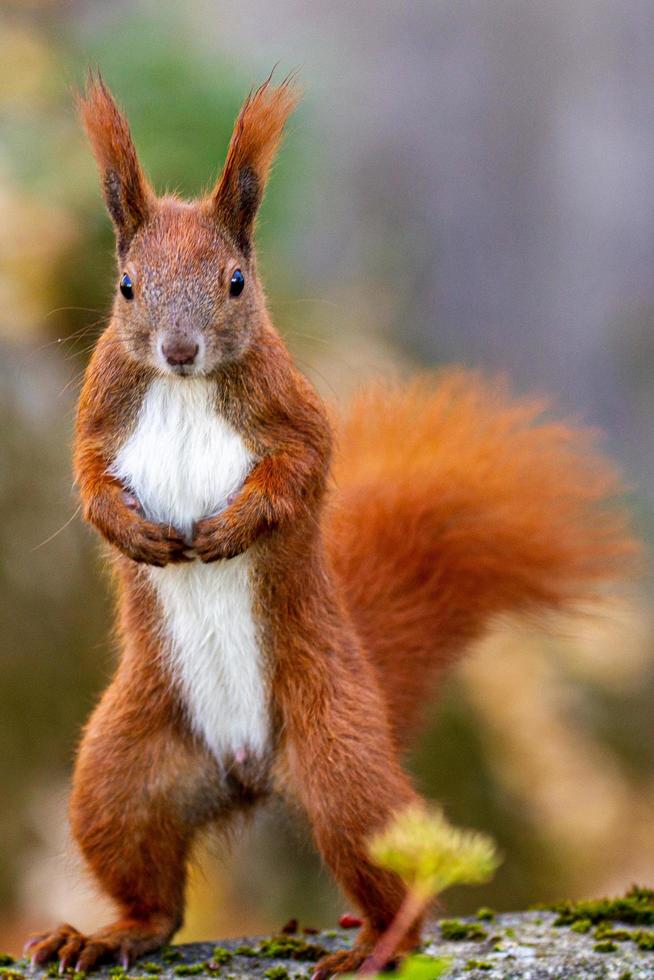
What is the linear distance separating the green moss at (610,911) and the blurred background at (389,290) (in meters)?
0.61

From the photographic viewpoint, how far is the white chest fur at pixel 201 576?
2.49 meters

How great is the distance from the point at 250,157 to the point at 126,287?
30 cm

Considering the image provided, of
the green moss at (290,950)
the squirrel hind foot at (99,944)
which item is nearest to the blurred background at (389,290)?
the green moss at (290,950)

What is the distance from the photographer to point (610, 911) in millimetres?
2922

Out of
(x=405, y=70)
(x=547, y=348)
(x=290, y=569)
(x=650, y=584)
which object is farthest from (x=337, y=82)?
(x=290, y=569)

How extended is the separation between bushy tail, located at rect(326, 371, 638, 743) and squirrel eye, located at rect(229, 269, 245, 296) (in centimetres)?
59

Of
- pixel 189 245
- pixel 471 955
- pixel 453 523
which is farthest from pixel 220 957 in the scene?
pixel 189 245

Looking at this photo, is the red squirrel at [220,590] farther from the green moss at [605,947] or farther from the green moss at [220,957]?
the green moss at [605,947]

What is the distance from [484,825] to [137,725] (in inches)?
109

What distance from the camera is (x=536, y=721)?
5430 millimetres

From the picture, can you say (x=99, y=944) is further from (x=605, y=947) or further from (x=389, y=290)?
(x=389, y=290)

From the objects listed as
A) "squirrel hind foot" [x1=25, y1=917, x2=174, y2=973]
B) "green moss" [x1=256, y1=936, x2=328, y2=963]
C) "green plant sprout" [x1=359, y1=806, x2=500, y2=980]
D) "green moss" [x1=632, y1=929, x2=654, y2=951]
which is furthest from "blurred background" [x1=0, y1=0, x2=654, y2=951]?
"green plant sprout" [x1=359, y1=806, x2=500, y2=980]

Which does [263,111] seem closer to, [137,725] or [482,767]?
[137,725]

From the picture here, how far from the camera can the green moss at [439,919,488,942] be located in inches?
112
